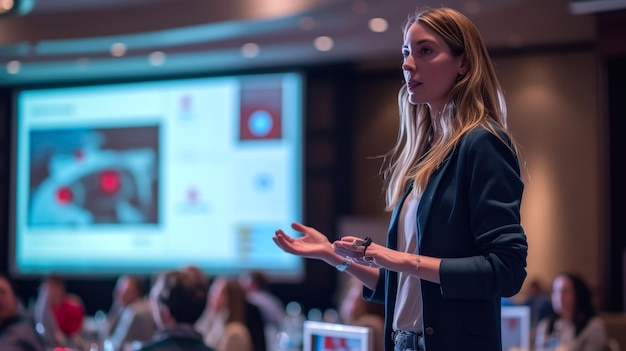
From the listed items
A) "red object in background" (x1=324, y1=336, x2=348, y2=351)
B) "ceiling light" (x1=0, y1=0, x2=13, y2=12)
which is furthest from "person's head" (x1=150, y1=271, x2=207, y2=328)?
"ceiling light" (x1=0, y1=0, x2=13, y2=12)

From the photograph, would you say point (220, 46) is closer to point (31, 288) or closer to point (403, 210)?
point (31, 288)

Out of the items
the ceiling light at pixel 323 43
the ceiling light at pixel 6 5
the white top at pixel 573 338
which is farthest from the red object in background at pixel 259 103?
the white top at pixel 573 338

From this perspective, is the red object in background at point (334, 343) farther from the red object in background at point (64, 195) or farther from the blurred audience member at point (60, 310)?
the red object in background at point (64, 195)

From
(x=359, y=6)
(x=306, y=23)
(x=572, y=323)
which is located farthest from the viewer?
(x=306, y=23)

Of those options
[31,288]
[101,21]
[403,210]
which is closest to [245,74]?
[101,21]

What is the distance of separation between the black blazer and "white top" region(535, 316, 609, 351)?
3.76 meters

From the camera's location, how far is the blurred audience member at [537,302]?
6.94 meters

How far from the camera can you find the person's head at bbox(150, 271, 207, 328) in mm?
3096

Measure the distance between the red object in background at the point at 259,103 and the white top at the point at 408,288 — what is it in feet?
28.1

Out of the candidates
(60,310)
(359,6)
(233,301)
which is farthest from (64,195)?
(233,301)

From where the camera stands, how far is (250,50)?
9633 millimetres

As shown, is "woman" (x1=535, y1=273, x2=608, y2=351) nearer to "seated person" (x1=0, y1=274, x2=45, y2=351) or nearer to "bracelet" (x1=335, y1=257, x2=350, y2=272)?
"seated person" (x1=0, y1=274, x2=45, y2=351)

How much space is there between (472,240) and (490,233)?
0.08 metres

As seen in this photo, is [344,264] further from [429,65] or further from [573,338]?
[573,338]
